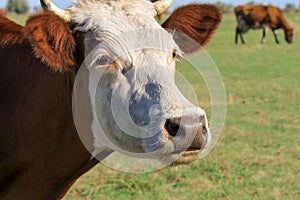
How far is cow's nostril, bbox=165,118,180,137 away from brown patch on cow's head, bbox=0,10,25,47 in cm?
118

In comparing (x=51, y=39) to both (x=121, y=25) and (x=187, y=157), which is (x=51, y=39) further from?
(x=187, y=157)

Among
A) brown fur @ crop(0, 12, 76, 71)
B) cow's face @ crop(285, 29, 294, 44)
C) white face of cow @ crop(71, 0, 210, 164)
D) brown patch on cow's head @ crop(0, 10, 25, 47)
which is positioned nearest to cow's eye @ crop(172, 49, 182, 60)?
white face of cow @ crop(71, 0, 210, 164)

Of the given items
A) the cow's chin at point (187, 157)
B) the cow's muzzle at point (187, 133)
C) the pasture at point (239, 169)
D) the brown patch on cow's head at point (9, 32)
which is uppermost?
the brown patch on cow's head at point (9, 32)

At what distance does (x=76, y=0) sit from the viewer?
3199 millimetres

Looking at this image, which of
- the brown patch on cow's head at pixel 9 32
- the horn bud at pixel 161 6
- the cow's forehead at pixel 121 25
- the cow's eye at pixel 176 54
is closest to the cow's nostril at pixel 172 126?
the cow's forehead at pixel 121 25

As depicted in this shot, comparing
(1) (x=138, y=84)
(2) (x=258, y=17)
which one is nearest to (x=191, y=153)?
(1) (x=138, y=84)

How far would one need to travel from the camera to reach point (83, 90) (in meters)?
3.12

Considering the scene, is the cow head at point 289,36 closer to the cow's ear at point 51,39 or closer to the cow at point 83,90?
the cow at point 83,90

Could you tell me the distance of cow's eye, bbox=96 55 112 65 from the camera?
9.72ft

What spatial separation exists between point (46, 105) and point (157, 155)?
78 cm

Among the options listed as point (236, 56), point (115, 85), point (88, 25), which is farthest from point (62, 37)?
point (236, 56)

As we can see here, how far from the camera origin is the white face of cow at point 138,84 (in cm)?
267

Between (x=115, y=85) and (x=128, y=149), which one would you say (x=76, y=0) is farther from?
(x=128, y=149)

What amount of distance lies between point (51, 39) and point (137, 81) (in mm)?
495
